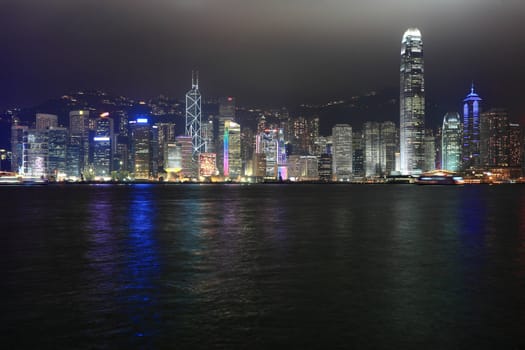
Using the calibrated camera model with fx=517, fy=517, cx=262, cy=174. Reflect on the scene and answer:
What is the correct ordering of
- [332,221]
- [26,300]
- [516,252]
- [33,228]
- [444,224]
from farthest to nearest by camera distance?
[332,221] < [444,224] < [33,228] < [516,252] < [26,300]

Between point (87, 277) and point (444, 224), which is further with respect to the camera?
point (444, 224)

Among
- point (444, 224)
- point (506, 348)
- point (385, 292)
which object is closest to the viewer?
point (506, 348)

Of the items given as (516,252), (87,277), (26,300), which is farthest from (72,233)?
(516,252)

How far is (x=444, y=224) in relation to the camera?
169 feet

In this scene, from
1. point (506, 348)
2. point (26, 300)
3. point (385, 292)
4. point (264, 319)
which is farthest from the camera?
point (385, 292)

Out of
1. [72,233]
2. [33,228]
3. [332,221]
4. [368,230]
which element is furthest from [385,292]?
[33,228]

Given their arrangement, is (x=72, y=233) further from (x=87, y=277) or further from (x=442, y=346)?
(x=442, y=346)

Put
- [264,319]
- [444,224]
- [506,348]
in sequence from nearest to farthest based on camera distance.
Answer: [506,348] → [264,319] → [444,224]

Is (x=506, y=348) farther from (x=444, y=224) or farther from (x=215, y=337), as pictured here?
(x=444, y=224)

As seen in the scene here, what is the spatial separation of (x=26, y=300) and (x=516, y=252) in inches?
1094

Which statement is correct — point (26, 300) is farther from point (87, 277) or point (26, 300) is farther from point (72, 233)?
point (72, 233)

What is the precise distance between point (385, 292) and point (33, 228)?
→ 37787mm

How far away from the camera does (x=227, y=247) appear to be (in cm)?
3406

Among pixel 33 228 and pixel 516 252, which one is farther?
pixel 33 228
